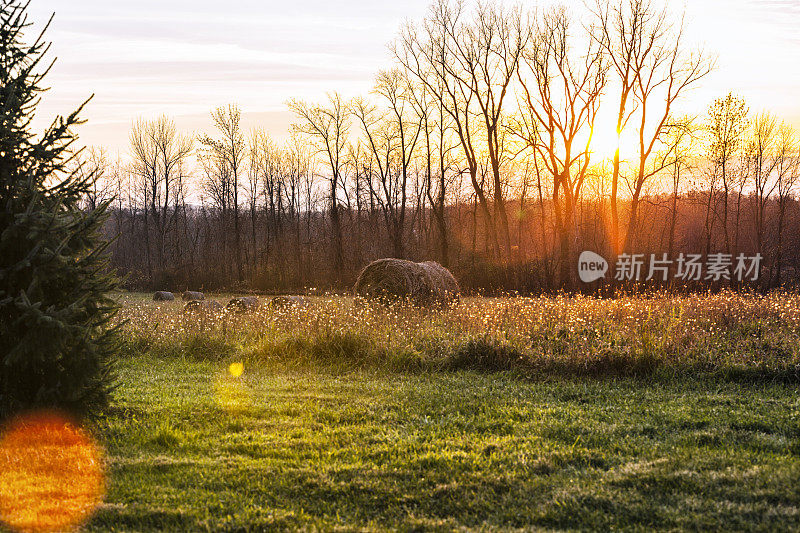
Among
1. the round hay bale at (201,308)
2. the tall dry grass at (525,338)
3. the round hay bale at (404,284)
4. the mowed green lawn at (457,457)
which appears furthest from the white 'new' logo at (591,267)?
the mowed green lawn at (457,457)

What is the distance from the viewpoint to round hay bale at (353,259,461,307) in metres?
17.1

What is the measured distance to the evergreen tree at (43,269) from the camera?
5.45 metres

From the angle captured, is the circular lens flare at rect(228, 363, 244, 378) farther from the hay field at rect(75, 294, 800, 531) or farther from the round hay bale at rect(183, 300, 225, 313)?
the round hay bale at rect(183, 300, 225, 313)

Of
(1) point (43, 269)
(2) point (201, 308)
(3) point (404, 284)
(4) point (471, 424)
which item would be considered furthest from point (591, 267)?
(1) point (43, 269)

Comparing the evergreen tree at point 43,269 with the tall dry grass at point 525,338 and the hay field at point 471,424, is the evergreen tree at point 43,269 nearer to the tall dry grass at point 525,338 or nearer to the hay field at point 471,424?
the hay field at point 471,424

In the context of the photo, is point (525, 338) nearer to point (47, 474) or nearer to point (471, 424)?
point (471, 424)

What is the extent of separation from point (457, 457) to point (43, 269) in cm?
420

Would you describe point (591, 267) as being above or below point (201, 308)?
above

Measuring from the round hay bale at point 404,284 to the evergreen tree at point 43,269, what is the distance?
10.6 meters

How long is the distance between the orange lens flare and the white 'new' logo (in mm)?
25882

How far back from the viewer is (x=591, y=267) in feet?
99.9

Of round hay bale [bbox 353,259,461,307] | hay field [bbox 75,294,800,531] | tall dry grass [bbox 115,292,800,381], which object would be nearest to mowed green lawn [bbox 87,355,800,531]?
hay field [bbox 75,294,800,531]

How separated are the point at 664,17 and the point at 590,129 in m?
5.93

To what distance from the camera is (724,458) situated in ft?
17.0
